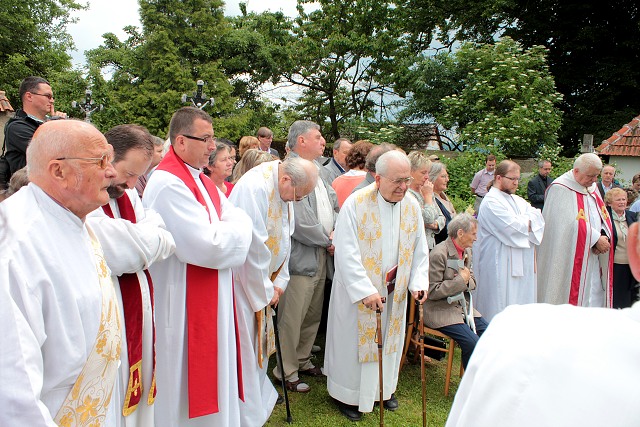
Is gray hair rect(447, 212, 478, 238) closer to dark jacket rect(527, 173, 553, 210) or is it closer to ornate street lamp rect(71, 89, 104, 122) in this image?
dark jacket rect(527, 173, 553, 210)

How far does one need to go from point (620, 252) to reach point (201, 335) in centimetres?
554

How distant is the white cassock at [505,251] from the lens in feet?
18.5

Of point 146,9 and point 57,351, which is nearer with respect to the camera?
point 57,351

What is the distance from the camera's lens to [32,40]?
28031 millimetres

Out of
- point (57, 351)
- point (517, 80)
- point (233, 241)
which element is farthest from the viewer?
point (517, 80)

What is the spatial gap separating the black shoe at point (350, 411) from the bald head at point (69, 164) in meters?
2.97

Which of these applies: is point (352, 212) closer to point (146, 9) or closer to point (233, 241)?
point (233, 241)

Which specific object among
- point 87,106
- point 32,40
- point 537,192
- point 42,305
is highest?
point 32,40

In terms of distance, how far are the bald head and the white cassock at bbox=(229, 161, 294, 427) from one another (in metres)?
1.80

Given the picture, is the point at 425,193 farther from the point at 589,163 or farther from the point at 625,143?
the point at 625,143

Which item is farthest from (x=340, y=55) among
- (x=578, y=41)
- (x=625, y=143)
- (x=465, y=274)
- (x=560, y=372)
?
(x=560, y=372)

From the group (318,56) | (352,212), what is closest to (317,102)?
(318,56)

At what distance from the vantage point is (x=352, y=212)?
415cm

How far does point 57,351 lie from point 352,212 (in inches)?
110
